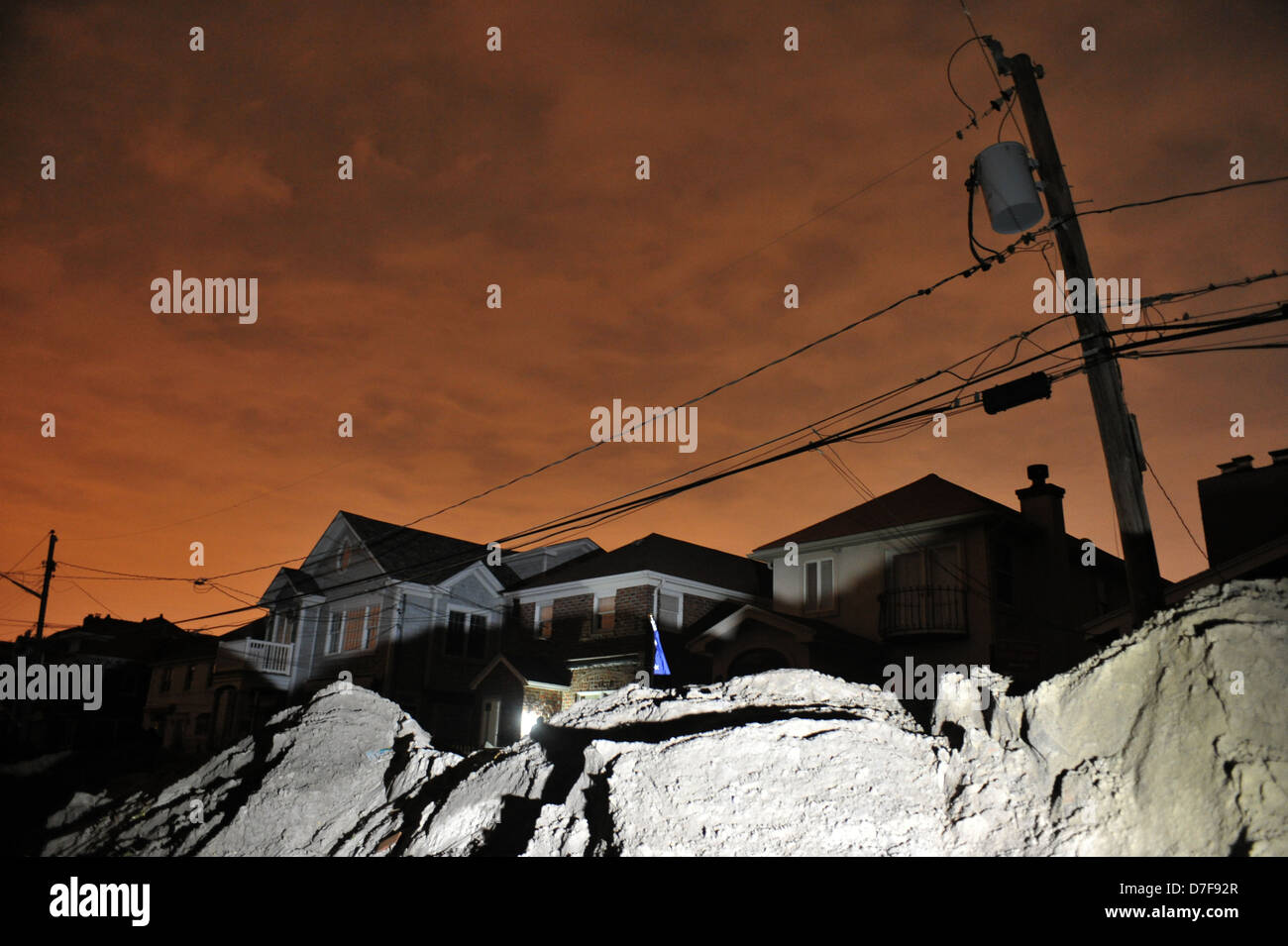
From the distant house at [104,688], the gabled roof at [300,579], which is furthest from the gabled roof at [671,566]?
the distant house at [104,688]

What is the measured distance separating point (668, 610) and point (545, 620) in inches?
209

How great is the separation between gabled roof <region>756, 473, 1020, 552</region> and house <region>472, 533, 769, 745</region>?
344 centimetres

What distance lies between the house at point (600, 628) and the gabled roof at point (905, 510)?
344 cm

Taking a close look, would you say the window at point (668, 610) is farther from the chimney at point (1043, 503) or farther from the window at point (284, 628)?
the window at point (284, 628)

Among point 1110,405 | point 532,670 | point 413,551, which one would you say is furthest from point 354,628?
point 1110,405

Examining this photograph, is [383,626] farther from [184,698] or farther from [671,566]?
[184,698]

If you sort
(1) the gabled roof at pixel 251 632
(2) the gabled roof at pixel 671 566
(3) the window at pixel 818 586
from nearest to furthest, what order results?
(3) the window at pixel 818 586 → (2) the gabled roof at pixel 671 566 → (1) the gabled roof at pixel 251 632

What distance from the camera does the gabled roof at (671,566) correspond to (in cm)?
2681

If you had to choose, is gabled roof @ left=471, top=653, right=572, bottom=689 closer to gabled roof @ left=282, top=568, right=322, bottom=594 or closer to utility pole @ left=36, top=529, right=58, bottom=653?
gabled roof @ left=282, top=568, right=322, bottom=594
